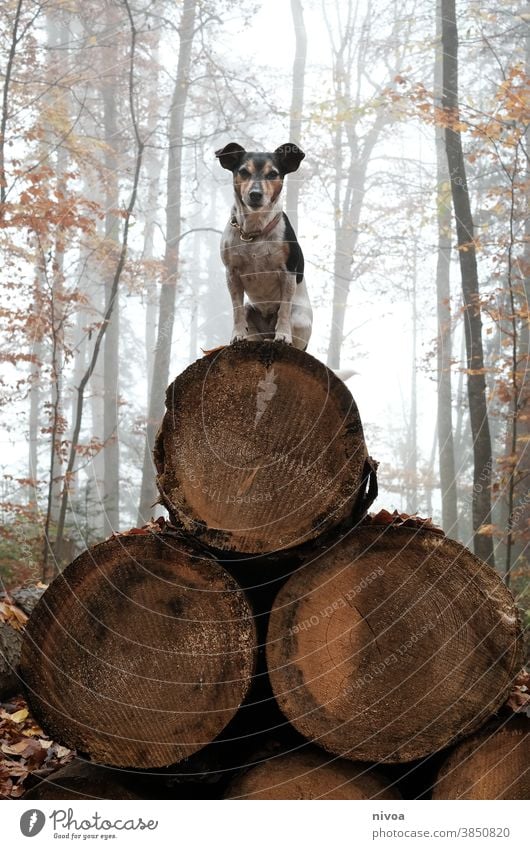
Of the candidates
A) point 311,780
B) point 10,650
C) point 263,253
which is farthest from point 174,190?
point 311,780

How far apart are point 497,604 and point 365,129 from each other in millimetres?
7120

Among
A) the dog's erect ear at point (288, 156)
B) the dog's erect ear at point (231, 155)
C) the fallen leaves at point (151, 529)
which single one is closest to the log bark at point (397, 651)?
the fallen leaves at point (151, 529)

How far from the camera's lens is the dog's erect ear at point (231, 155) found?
3335 mm

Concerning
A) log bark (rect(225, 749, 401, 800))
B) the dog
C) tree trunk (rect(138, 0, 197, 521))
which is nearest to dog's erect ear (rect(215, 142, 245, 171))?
the dog

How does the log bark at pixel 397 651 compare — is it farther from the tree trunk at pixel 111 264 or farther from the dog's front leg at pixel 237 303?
the tree trunk at pixel 111 264

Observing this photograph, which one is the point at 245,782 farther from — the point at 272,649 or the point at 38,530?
the point at 38,530

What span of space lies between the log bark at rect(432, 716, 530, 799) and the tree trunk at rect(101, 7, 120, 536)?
7189 mm

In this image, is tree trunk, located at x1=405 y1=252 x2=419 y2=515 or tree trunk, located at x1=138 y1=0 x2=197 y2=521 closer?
tree trunk, located at x1=405 y1=252 x2=419 y2=515

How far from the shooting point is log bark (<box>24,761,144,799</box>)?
2.59 metres

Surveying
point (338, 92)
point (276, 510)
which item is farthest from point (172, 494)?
point (338, 92)

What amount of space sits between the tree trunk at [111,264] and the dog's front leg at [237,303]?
5.89 metres

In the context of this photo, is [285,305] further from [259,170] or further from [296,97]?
[296,97]

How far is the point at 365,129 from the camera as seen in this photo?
27.1 feet
